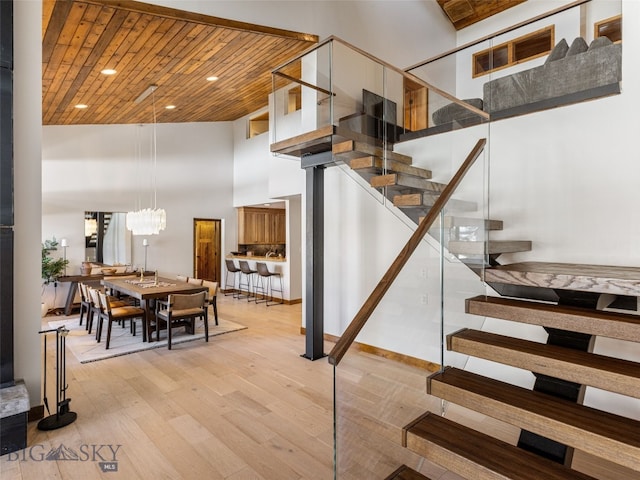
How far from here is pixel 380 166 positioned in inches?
151

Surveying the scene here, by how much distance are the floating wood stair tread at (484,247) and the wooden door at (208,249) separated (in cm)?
803

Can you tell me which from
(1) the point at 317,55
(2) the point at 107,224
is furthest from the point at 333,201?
(2) the point at 107,224

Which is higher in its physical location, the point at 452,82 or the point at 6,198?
the point at 452,82

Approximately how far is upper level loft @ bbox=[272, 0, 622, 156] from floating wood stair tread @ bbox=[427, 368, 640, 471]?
244 cm

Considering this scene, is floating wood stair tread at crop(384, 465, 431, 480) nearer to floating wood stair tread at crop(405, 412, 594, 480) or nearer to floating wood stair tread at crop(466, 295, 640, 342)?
floating wood stair tread at crop(405, 412, 594, 480)

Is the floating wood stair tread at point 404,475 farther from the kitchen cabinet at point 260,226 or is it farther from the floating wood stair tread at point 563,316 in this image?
the kitchen cabinet at point 260,226

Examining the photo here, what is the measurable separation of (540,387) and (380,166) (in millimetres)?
2448

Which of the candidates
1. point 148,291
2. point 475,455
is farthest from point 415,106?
point 148,291

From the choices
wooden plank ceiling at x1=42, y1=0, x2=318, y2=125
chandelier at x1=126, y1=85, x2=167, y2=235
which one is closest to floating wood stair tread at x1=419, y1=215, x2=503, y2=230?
wooden plank ceiling at x1=42, y1=0, x2=318, y2=125

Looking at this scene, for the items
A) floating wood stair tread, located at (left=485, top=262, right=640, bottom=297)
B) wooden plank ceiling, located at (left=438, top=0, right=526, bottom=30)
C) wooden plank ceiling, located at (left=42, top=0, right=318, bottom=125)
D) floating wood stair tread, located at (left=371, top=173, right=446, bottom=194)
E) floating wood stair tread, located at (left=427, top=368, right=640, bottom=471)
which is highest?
wooden plank ceiling, located at (left=438, top=0, right=526, bottom=30)

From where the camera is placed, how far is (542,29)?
364 cm

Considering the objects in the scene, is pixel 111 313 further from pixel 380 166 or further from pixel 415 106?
pixel 415 106

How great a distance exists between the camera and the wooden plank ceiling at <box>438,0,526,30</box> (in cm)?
665

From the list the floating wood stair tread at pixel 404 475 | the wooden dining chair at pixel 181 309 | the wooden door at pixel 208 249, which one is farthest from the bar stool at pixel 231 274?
the floating wood stair tread at pixel 404 475
